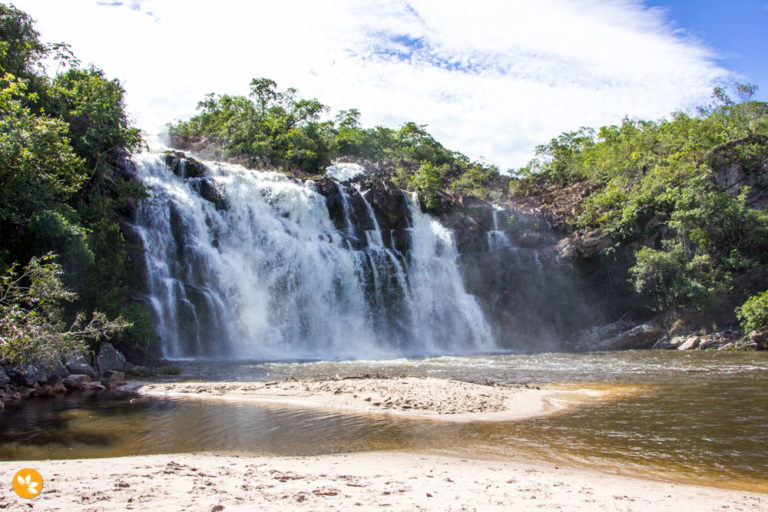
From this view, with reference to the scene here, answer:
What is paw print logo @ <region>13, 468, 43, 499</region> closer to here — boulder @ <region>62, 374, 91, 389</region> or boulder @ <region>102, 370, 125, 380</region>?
boulder @ <region>62, 374, 91, 389</region>

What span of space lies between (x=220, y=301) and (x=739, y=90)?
152ft

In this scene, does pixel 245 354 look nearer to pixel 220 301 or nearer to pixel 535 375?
pixel 220 301

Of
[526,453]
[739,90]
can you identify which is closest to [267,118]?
[739,90]

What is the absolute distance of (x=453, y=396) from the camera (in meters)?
12.1

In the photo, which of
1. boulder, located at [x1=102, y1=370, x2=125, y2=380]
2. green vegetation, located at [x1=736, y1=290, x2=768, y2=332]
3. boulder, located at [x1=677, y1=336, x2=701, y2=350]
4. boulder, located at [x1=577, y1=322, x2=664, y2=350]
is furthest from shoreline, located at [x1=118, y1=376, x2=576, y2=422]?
boulder, located at [x1=577, y1=322, x2=664, y2=350]

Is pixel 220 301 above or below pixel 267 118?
below

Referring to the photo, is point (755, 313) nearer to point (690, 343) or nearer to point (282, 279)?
point (690, 343)

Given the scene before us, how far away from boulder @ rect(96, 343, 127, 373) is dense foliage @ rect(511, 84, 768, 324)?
29029 millimetres

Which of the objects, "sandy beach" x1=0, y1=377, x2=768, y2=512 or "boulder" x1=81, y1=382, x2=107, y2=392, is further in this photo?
"boulder" x1=81, y1=382, x2=107, y2=392

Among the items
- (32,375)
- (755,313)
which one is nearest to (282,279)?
(32,375)

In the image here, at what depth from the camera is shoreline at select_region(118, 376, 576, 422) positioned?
10945 millimetres

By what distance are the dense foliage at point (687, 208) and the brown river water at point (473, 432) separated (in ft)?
59.4

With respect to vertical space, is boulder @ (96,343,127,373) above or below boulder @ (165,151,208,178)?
below

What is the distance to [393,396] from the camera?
1203cm
